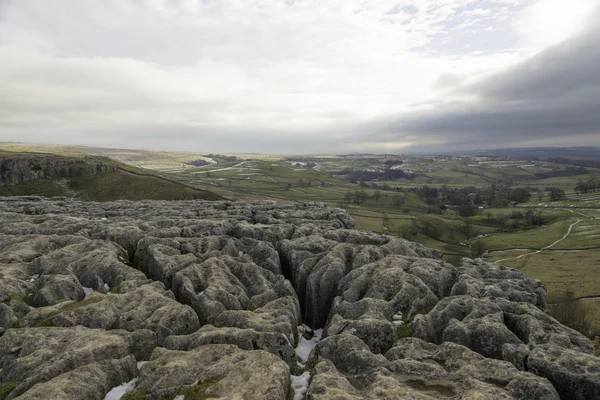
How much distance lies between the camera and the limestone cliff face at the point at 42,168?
170875 mm

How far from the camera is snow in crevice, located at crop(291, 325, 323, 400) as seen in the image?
877 inches

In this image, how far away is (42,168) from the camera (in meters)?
179

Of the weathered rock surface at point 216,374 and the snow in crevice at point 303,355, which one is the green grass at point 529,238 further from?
the weathered rock surface at point 216,374

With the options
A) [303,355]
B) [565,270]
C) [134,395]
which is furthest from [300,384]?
[565,270]

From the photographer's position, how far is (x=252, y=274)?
4069 cm

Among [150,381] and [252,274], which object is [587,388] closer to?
[150,381]

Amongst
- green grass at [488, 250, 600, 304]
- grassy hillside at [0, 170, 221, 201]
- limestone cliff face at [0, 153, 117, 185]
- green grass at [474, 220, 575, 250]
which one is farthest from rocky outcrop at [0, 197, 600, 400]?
limestone cliff face at [0, 153, 117, 185]

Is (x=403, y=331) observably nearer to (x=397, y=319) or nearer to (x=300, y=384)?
(x=397, y=319)

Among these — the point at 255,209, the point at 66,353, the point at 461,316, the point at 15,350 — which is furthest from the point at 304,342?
the point at 255,209

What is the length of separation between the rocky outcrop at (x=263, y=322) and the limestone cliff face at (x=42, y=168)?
6161 inches

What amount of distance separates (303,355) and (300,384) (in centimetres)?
→ 794

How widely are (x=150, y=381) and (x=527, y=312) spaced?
1300 inches

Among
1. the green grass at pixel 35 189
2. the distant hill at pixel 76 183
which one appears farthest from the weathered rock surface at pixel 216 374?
the green grass at pixel 35 189

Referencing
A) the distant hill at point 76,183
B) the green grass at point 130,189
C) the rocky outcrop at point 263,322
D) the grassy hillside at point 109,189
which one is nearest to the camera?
the rocky outcrop at point 263,322
